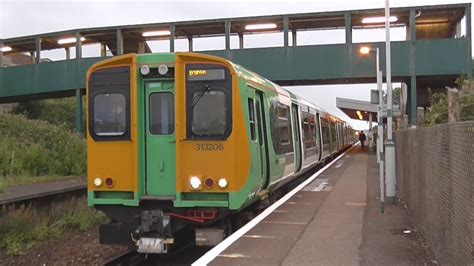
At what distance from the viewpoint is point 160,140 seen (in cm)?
853

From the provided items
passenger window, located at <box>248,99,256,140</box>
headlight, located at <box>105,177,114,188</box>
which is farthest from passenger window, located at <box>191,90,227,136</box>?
headlight, located at <box>105,177,114,188</box>

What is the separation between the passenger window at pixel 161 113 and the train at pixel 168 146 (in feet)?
0.05

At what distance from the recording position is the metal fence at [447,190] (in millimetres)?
4781

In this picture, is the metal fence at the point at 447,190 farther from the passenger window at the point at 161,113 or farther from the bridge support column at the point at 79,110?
the bridge support column at the point at 79,110

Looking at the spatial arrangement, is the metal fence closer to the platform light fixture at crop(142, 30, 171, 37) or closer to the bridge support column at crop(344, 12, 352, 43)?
the bridge support column at crop(344, 12, 352, 43)

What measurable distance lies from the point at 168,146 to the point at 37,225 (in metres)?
5.01

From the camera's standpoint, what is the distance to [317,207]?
452 inches

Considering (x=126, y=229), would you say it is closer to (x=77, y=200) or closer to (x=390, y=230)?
(x=390, y=230)

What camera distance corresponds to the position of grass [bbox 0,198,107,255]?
11.0 meters

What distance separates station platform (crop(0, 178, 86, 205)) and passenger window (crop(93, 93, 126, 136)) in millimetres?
3977

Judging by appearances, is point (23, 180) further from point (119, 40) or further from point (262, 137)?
point (119, 40)

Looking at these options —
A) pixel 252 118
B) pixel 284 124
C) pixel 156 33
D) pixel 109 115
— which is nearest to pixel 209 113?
pixel 252 118

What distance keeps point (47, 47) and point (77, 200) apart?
2815 centimetres

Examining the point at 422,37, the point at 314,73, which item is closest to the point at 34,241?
the point at 314,73
